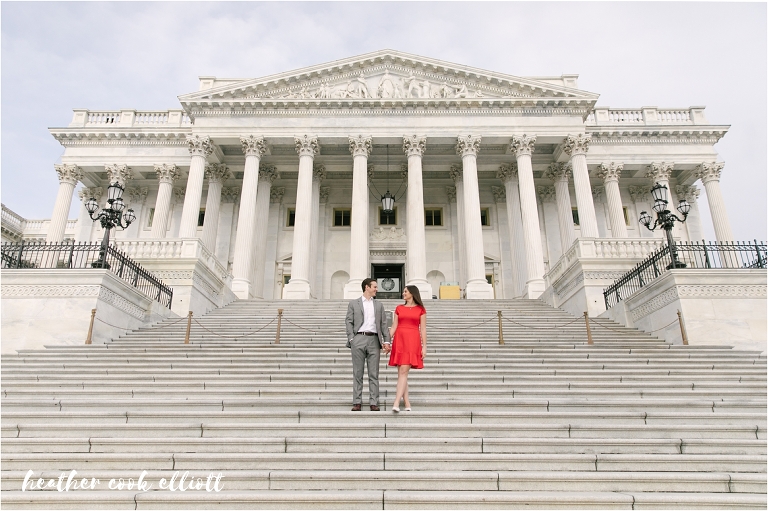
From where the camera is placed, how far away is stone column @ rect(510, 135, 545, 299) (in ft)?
84.8

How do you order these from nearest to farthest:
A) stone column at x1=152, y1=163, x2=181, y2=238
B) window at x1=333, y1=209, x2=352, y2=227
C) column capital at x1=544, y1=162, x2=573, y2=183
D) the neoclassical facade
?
the neoclassical facade → stone column at x1=152, y1=163, x2=181, y2=238 → column capital at x1=544, y1=162, x2=573, y2=183 → window at x1=333, y1=209, x2=352, y2=227

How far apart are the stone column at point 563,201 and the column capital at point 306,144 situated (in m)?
15.4

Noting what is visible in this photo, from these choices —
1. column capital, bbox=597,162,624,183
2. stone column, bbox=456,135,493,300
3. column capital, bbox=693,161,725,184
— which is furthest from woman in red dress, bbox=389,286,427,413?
column capital, bbox=693,161,725,184

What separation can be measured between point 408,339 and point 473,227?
20.2m

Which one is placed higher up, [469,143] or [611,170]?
[611,170]

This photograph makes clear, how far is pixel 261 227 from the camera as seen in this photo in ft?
101

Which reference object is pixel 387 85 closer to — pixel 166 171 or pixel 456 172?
pixel 456 172

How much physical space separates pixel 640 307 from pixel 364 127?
1885cm

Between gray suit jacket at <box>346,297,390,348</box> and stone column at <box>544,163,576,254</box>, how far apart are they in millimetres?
24797

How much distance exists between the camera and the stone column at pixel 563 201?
30347mm

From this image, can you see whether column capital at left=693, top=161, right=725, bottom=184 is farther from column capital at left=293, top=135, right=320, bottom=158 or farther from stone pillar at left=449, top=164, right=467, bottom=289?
column capital at left=293, top=135, right=320, bottom=158

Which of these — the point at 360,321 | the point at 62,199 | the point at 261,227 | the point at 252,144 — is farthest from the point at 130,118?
the point at 360,321

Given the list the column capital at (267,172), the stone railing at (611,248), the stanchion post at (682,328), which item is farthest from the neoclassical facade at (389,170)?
the stanchion post at (682,328)

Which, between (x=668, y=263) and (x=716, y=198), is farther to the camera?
(x=716, y=198)
